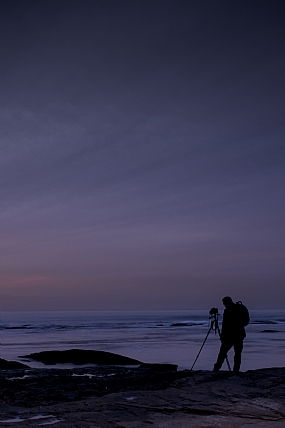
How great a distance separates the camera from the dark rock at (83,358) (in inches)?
654

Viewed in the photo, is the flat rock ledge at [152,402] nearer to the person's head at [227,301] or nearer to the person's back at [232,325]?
the person's back at [232,325]

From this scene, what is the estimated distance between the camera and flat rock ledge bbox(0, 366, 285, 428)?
217 inches

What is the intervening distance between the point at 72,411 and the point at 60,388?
126 inches

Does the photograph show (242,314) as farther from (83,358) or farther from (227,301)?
(83,358)

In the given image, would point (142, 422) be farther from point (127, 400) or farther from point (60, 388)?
point (60, 388)

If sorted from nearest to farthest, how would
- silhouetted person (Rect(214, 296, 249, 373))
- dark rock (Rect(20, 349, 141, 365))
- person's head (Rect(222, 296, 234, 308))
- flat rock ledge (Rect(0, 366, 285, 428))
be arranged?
flat rock ledge (Rect(0, 366, 285, 428)) → silhouetted person (Rect(214, 296, 249, 373)) → person's head (Rect(222, 296, 234, 308)) → dark rock (Rect(20, 349, 141, 365))

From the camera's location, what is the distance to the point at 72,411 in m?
6.38

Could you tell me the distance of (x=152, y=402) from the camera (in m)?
6.79

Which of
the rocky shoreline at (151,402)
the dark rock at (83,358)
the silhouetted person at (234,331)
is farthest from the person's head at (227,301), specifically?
the dark rock at (83,358)

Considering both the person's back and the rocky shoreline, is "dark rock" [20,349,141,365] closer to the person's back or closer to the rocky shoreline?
the rocky shoreline

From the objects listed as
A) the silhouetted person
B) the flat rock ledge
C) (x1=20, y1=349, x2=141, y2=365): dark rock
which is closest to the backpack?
the silhouetted person

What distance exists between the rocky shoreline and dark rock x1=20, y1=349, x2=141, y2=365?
6.19 m

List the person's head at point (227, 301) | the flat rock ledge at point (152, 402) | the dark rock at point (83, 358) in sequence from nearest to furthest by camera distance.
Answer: the flat rock ledge at point (152, 402) → the person's head at point (227, 301) → the dark rock at point (83, 358)

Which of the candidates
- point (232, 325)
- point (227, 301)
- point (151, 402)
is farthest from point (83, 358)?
point (151, 402)
